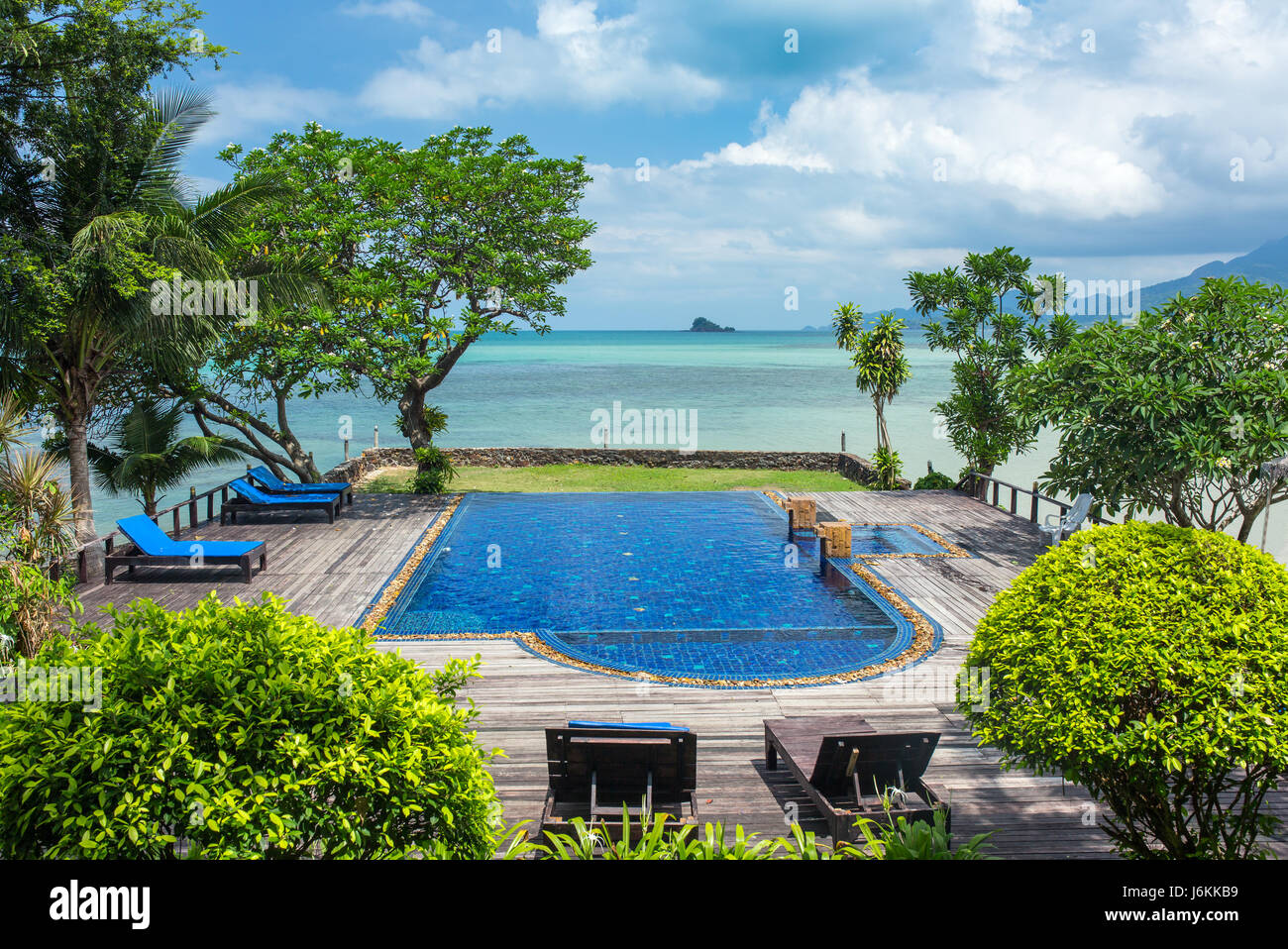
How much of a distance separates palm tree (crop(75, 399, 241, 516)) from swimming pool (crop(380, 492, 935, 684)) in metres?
5.51

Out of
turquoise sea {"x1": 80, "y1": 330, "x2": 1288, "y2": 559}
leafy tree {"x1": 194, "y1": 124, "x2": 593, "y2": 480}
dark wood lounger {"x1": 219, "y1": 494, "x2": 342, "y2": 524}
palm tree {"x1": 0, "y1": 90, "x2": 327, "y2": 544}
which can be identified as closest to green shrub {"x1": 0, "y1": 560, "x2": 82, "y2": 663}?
palm tree {"x1": 0, "y1": 90, "x2": 327, "y2": 544}

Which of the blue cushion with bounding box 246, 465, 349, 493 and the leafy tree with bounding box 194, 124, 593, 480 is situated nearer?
the blue cushion with bounding box 246, 465, 349, 493

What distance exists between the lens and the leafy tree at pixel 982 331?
65.2 feet

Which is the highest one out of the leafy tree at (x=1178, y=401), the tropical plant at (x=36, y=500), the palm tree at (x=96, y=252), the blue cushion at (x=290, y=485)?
the palm tree at (x=96, y=252)

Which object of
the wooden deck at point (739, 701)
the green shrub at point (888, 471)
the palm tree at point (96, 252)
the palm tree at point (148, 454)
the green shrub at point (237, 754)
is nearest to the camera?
the green shrub at point (237, 754)

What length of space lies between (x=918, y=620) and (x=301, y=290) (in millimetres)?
13758

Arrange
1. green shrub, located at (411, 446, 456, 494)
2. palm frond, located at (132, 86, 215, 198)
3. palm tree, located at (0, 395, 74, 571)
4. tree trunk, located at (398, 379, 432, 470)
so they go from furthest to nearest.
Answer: tree trunk, located at (398, 379, 432, 470) < green shrub, located at (411, 446, 456, 494) < palm frond, located at (132, 86, 215, 198) < palm tree, located at (0, 395, 74, 571)

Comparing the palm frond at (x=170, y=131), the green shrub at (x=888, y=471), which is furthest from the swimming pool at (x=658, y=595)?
the palm frond at (x=170, y=131)

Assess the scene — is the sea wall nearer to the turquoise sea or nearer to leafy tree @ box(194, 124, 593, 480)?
the turquoise sea

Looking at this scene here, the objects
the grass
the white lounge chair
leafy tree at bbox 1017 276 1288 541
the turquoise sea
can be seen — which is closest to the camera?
leafy tree at bbox 1017 276 1288 541

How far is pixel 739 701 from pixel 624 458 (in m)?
21.5

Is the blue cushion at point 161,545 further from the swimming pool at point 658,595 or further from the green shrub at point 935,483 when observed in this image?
the green shrub at point 935,483

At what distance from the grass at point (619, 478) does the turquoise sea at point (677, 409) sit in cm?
397

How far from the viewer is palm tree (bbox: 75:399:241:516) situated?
1683cm
